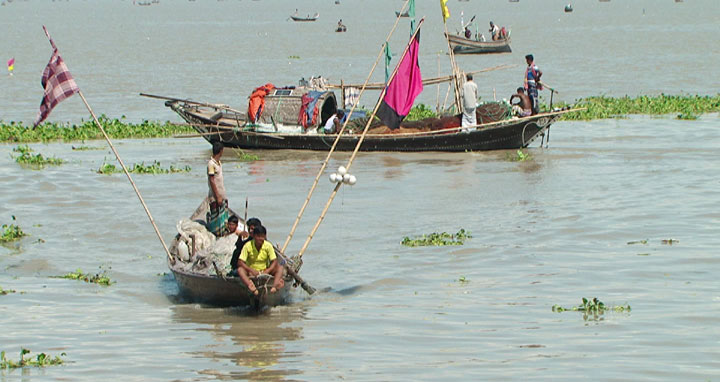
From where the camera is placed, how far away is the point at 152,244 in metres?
13.0

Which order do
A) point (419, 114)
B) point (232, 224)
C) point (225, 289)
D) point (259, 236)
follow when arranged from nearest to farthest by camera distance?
point (259, 236)
point (225, 289)
point (232, 224)
point (419, 114)

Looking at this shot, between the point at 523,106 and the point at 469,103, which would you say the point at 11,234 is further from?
the point at 523,106

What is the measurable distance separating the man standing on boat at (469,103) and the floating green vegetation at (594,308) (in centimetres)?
929

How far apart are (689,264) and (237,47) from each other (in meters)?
45.4

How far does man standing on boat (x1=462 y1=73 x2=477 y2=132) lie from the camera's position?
1814 cm

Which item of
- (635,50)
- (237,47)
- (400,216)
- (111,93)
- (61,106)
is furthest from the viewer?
(237,47)

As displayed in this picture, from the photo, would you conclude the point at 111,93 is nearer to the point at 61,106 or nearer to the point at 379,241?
the point at 61,106

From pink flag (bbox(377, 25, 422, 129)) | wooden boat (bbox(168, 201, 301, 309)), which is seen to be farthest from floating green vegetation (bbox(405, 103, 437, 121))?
wooden boat (bbox(168, 201, 301, 309))

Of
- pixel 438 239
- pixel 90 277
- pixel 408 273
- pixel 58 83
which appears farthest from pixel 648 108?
pixel 58 83

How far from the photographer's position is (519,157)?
1853cm

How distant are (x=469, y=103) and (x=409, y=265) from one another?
7545 millimetres

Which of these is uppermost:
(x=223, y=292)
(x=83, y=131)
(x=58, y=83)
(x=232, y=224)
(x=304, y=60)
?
(x=304, y=60)

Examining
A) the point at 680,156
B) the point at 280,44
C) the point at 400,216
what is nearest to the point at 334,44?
the point at 280,44

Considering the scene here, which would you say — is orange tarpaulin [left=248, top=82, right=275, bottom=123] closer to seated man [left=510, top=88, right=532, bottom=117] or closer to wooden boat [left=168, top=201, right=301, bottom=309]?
seated man [left=510, top=88, right=532, bottom=117]
